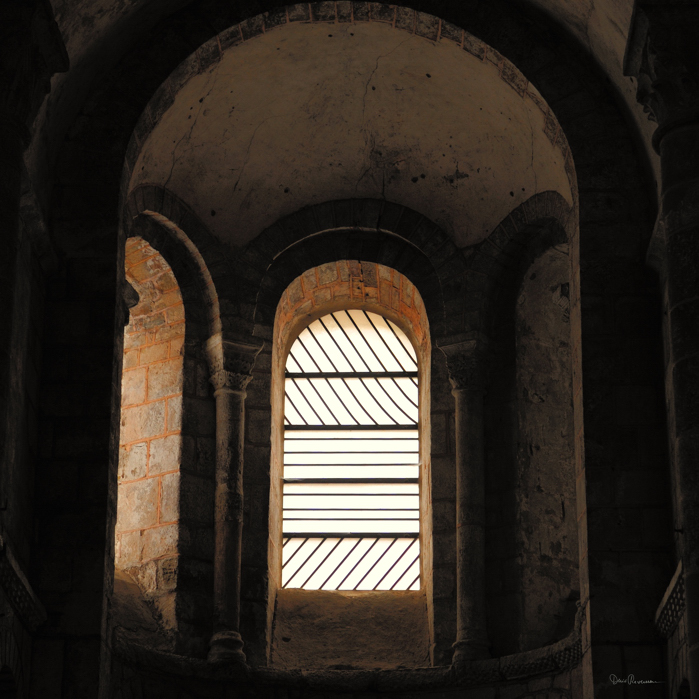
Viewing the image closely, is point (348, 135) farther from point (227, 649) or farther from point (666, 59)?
point (227, 649)

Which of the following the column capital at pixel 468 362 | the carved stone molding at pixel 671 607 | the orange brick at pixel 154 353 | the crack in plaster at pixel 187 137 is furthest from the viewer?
the orange brick at pixel 154 353

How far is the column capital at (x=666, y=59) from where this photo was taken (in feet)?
23.8

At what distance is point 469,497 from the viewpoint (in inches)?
388

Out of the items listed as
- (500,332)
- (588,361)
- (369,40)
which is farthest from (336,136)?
(588,361)

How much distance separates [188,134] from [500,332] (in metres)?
2.71

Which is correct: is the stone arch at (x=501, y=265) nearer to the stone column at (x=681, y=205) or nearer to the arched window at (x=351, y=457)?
the arched window at (x=351, y=457)

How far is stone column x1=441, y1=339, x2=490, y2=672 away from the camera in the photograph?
→ 951 centimetres

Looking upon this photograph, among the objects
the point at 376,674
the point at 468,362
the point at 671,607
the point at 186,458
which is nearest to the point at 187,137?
the point at 186,458

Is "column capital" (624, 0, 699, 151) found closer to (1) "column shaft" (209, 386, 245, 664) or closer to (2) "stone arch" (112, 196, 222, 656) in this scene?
(2) "stone arch" (112, 196, 222, 656)

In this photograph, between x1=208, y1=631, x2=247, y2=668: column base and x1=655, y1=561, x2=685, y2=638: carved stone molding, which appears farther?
x1=208, y1=631, x2=247, y2=668: column base

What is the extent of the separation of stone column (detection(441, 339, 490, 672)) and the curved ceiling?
3.31 feet

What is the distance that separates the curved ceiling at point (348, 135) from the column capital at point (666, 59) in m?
1.87

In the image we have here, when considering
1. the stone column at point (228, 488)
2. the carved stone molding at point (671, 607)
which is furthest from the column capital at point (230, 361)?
the carved stone molding at point (671, 607)

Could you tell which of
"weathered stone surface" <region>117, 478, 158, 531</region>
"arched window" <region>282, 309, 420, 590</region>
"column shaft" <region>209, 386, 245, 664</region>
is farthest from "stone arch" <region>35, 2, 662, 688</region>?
"arched window" <region>282, 309, 420, 590</region>
